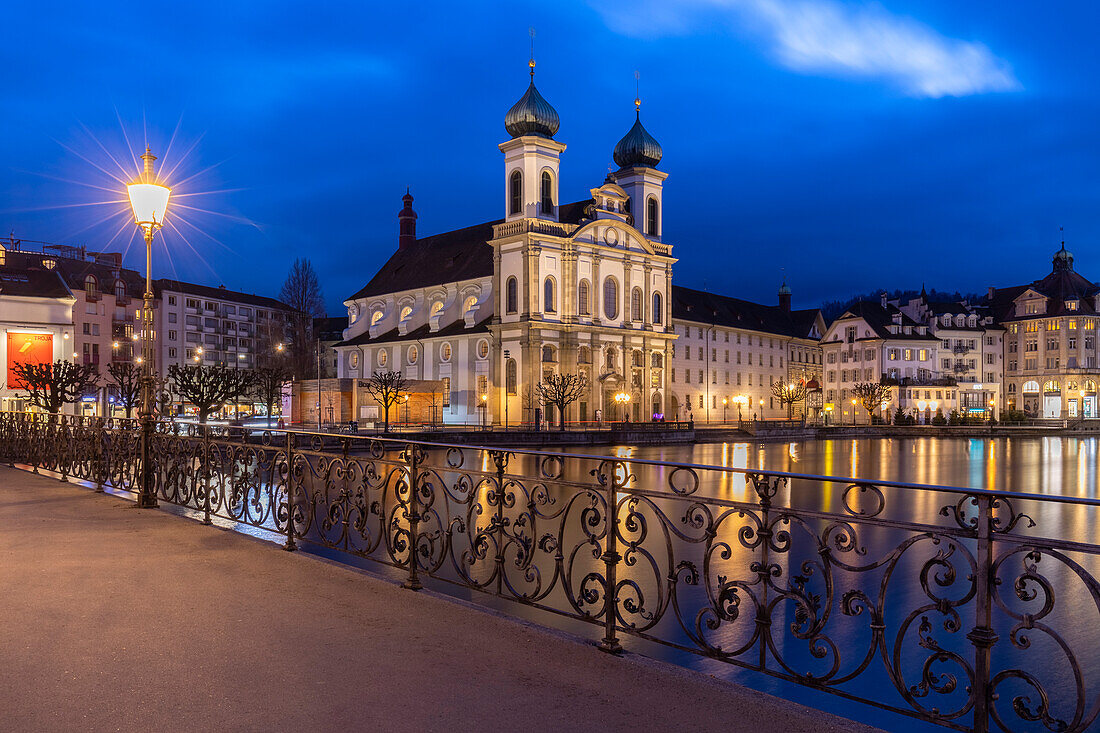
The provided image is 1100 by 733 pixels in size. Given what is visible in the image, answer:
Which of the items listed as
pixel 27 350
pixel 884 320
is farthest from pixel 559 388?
pixel 884 320

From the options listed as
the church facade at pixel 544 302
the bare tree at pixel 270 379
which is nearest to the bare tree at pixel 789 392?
the church facade at pixel 544 302

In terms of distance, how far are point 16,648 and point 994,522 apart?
17.4 feet

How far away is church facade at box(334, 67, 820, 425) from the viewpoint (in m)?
63.6

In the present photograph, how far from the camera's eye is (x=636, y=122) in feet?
244

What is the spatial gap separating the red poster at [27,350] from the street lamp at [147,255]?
34.9m

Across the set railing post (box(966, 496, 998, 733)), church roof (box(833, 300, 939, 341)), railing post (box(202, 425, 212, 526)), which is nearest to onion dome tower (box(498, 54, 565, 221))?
church roof (box(833, 300, 939, 341))

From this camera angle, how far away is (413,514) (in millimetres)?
7004

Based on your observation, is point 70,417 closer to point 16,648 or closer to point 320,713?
point 16,648

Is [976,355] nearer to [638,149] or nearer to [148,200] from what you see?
[638,149]

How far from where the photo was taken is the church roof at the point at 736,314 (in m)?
83.8

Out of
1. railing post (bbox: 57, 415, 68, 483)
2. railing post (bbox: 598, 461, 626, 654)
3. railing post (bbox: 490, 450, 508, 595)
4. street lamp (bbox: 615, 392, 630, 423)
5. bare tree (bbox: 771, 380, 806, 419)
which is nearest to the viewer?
railing post (bbox: 598, 461, 626, 654)

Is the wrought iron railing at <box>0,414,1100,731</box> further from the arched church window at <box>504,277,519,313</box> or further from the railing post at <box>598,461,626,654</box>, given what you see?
the arched church window at <box>504,277,519,313</box>

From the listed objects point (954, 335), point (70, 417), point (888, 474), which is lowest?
point (888, 474)

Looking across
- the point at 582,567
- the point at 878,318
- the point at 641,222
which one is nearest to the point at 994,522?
the point at 582,567
